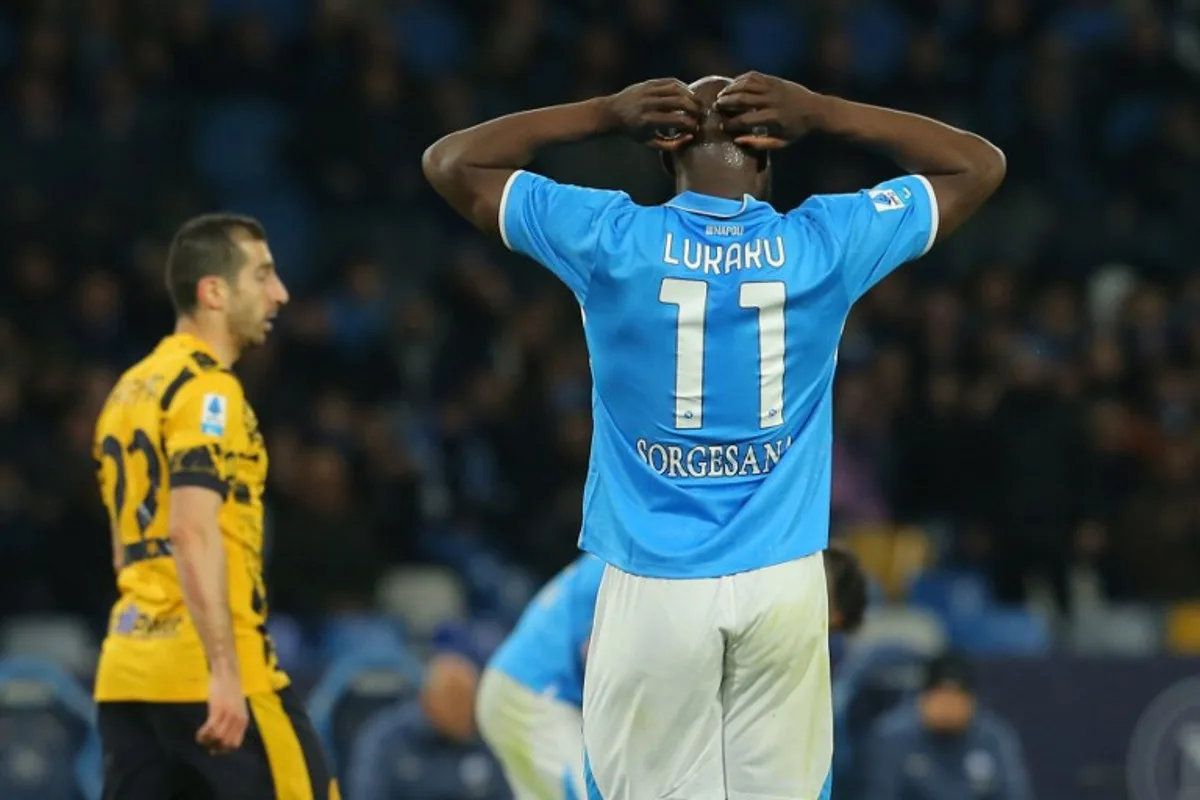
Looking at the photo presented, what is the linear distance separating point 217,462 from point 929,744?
18.2 feet

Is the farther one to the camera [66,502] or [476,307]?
[476,307]

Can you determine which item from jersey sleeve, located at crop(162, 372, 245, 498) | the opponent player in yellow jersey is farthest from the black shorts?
jersey sleeve, located at crop(162, 372, 245, 498)

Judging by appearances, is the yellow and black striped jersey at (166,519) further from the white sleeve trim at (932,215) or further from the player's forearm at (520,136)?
the white sleeve trim at (932,215)

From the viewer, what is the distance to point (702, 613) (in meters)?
4.98

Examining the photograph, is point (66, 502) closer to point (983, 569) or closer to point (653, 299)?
point (983, 569)

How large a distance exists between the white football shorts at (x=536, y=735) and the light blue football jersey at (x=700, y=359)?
86.4 inches

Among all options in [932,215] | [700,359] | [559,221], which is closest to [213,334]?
[559,221]

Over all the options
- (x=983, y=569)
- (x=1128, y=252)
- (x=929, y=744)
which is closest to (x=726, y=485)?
(x=929, y=744)

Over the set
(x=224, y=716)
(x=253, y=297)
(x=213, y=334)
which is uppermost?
(x=253, y=297)

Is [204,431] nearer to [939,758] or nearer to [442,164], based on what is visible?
[442,164]

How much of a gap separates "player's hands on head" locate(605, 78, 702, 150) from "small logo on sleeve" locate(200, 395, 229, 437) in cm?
144

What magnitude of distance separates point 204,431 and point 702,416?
4.77 feet

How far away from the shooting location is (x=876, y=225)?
521 centimetres

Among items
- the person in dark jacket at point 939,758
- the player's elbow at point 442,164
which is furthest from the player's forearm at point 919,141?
the person in dark jacket at point 939,758
